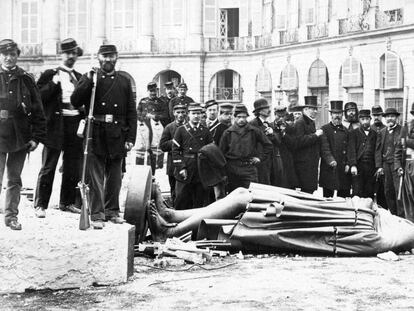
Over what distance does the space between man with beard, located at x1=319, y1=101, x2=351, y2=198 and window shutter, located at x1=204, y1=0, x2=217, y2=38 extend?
993 inches

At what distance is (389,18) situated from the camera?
28.2m

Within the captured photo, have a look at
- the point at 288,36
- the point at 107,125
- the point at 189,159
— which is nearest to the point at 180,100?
the point at 189,159

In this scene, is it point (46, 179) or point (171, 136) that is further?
point (171, 136)

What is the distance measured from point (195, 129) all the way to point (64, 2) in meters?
29.3

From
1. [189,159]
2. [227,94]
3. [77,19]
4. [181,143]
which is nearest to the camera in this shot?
[189,159]

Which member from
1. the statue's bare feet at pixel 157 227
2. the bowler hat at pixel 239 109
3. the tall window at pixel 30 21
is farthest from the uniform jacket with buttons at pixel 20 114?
the tall window at pixel 30 21

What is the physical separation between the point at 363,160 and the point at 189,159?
3.36 meters

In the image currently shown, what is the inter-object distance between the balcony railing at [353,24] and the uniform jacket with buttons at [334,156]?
1726 centimetres

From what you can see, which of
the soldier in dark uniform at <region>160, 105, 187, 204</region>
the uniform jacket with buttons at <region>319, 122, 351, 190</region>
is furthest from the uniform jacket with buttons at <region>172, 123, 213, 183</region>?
the uniform jacket with buttons at <region>319, 122, 351, 190</region>

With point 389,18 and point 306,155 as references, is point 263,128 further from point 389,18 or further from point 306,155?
point 389,18

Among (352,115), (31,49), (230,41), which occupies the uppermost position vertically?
(230,41)

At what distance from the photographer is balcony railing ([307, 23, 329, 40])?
31453 mm

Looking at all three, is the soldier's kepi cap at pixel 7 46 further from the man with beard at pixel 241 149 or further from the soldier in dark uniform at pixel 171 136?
the soldier in dark uniform at pixel 171 136

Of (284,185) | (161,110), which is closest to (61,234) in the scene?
(284,185)
